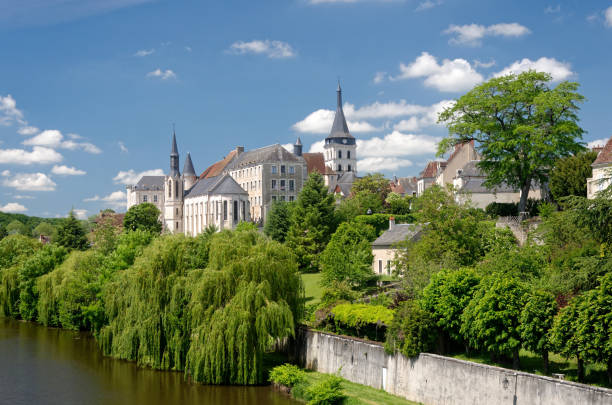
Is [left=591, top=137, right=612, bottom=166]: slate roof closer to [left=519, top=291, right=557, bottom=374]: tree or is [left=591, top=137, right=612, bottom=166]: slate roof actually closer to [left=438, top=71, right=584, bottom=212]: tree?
[left=438, top=71, right=584, bottom=212]: tree

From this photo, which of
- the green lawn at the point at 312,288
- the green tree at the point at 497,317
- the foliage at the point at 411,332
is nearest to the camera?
the green tree at the point at 497,317

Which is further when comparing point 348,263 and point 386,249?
point 386,249

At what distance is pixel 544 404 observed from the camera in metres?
18.4

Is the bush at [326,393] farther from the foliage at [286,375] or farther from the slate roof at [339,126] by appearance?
the slate roof at [339,126]

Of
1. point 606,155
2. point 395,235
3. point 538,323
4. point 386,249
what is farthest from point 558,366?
point 395,235

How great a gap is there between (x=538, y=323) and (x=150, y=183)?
11656 centimetres

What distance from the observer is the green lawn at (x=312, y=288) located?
41.5 m

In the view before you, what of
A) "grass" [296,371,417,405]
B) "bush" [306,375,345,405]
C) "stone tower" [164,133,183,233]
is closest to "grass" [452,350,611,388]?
"grass" [296,371,417,405]

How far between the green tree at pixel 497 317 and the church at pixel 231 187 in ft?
235

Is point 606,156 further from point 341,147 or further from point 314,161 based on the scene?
point 341,147

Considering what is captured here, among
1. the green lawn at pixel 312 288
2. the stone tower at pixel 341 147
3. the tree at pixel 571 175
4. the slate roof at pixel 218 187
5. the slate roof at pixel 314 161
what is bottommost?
the green lawn at pixel 312 288

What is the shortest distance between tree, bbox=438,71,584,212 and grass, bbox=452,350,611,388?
745 inches

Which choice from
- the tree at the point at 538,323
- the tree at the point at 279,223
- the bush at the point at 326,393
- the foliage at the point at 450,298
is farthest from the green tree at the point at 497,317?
the tree at the point at 279,223

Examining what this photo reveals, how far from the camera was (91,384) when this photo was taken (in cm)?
2777
